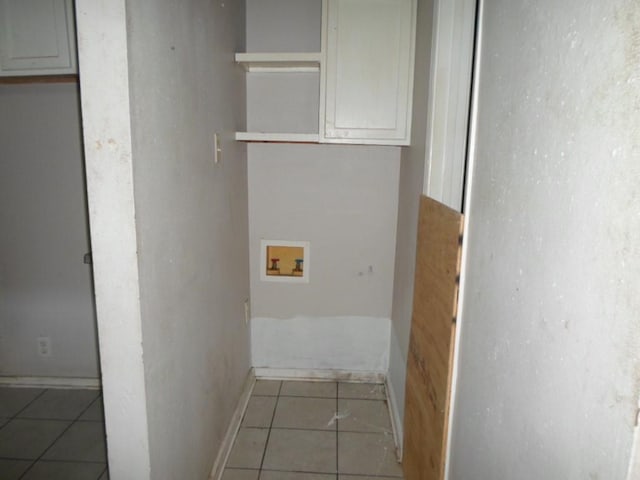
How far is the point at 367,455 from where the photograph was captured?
192cm

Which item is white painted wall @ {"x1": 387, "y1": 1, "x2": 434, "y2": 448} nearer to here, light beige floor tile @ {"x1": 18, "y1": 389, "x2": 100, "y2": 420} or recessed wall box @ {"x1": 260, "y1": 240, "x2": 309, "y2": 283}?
recessed wall box @ {"x1": 260, "y1": 240, "x2": 309, "y2": 283}

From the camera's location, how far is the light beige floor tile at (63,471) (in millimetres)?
1704

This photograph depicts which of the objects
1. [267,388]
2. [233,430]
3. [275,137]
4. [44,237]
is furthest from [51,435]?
[275,137]

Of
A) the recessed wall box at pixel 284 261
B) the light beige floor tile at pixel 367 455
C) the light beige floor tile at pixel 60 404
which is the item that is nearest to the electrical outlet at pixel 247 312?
the recessed wall box at pixel 284 261

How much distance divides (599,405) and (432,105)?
1.14 m

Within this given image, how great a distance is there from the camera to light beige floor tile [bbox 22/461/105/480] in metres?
1.70

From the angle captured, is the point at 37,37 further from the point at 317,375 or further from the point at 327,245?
the point at 317,375

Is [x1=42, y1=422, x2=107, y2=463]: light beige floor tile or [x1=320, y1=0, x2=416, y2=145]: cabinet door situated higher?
[x1=320, y1=0, x2=416, y2=145]: cabinet door

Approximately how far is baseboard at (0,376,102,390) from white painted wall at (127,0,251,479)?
0.96 metres

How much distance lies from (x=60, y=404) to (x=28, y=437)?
261 mm

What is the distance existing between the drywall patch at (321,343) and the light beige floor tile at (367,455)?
0.57m

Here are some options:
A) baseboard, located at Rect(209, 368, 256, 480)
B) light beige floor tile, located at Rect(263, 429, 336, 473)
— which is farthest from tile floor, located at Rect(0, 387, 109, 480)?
light beige floor tile, located at Rect(263, 429, 336, 473)

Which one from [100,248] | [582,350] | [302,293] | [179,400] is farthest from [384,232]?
[582,350]

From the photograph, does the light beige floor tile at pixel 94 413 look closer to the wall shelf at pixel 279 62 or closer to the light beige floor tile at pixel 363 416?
the light beige floor tile at pixel 363 416
